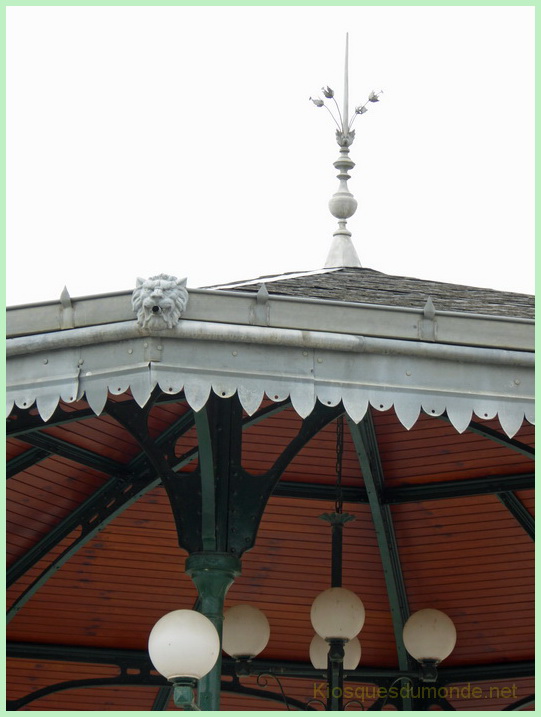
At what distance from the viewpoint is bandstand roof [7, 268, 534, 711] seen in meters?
8.16

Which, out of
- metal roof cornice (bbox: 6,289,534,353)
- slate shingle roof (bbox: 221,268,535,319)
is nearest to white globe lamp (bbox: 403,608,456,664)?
slate shingle roof (bbox: 221,268,535,319)

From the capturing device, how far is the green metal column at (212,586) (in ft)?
25.5

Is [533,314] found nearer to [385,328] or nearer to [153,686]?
[385,328]

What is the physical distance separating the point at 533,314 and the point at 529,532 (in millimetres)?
3410

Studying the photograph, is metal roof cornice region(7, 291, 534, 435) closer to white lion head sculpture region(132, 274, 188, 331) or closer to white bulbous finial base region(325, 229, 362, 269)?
white lion head sculpture region(132, 274, 188, 331)

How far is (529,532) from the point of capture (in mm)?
10656

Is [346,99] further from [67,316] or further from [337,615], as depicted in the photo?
[67,316]

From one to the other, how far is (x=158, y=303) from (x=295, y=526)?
4.67 m

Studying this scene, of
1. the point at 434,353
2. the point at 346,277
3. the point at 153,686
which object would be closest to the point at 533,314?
the point at 434,353

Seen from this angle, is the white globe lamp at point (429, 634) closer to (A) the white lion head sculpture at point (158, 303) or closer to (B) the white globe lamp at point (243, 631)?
(B) the white globe lamp at point (243, 631)

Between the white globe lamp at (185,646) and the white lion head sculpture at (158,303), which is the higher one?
the white lion head sculpture at (158,303)

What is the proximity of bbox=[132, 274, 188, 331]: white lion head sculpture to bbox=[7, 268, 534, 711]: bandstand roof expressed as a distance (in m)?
0.68

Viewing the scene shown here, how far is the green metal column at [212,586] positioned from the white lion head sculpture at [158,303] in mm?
1673

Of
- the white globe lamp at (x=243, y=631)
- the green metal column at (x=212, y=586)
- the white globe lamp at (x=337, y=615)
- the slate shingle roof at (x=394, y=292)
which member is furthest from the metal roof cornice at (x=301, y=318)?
the white globe lamp at (x=243, y=631)
